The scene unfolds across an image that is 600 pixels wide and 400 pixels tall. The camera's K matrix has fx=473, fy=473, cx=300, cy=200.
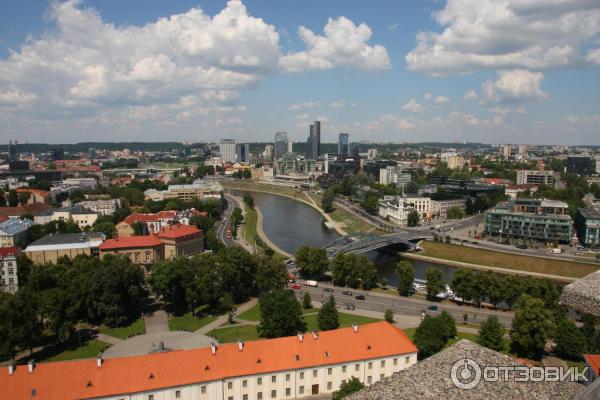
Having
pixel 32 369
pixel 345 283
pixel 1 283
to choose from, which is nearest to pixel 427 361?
pixel 32 369

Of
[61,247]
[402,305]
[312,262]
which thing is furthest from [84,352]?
[61,247]

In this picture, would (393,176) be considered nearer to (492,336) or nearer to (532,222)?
(532,222)

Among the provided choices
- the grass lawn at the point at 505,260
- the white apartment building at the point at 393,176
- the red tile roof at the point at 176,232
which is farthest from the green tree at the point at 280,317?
the white apartment building at the point at 393,176

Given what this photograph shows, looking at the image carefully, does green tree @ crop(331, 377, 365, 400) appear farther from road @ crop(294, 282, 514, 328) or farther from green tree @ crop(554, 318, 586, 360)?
road @ crop(294, 282, 514, 328)

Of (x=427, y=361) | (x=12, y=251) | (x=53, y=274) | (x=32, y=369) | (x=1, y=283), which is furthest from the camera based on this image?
(x=12, y=251)

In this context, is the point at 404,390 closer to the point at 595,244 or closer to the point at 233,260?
the point at 233,260

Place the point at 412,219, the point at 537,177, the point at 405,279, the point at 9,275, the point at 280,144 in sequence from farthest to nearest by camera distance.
→ the point at 280,144
the point at 537,177
the point at 412,219
the point at 9,275
the point at 405,279
